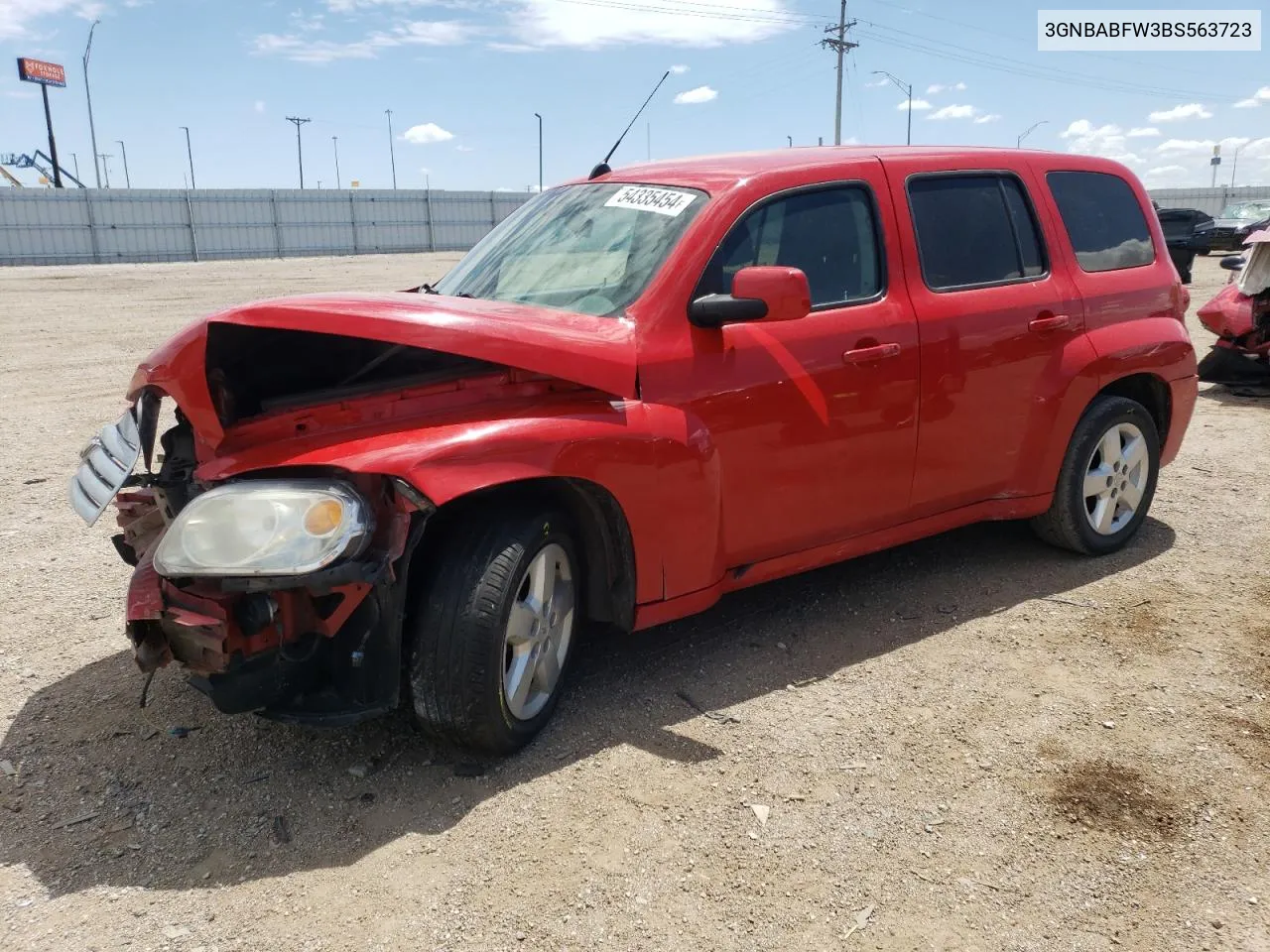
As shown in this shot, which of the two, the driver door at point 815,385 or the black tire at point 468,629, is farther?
the driver door at point 815,385

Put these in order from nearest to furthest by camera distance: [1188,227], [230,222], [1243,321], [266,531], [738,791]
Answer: [266,531]
[738,791]
[1243,321]
[1188,227]
[230,222]

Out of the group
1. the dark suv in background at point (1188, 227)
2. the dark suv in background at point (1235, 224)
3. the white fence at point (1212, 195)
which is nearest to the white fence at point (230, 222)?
the dark suv in background at point (1188, 227)

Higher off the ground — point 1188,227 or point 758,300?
point 1188,227

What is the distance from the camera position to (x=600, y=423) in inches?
A: 120

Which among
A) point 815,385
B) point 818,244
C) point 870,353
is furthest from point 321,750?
point 818,244

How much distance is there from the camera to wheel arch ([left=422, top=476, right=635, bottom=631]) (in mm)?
3021

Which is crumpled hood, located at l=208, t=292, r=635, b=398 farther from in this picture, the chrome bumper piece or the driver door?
the chrome bumper piece

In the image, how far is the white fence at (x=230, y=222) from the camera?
33.9 m

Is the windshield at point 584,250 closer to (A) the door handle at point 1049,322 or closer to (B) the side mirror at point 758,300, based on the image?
(B) the side mirror at point 758,300

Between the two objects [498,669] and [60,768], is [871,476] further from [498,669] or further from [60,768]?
[60,768]

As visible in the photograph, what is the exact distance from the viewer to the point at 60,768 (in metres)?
3.10

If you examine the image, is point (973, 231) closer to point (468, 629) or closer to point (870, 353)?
point (870, 353)

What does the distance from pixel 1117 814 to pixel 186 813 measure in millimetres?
2712

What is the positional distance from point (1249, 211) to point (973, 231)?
27.8 meters
